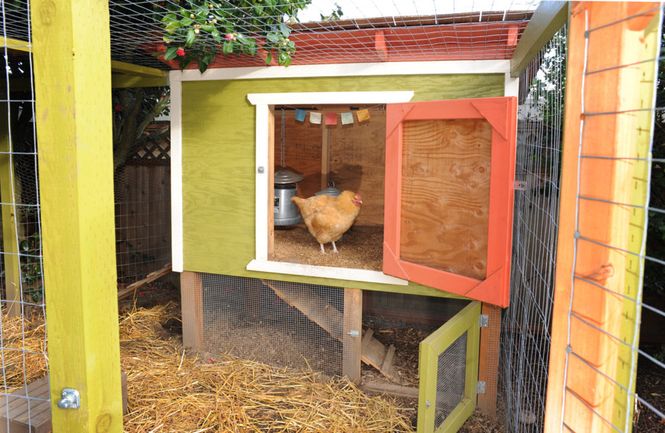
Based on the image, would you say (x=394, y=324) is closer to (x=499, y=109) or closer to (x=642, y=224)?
(x=499, y=109)

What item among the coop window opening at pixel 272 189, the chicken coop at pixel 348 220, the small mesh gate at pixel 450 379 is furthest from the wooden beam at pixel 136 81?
the small mesh gate at pixel 450 379

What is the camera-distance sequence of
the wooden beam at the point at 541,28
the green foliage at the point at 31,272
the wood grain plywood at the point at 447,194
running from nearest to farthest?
the wooden beam at the point at 541,28 < the wood grain plywood at the point at 447,194 < the green foliage at the point at 31,272

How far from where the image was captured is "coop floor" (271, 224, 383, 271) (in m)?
3.45

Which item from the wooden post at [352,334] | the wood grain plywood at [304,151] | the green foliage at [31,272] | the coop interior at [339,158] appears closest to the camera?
the wooden post at [352,334]

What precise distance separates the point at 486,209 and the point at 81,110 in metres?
1.92

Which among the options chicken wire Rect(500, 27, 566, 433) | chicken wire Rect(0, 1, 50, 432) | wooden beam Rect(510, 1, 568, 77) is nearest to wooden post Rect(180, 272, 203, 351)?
chicken wire Rect(0, 1, 50, 432)

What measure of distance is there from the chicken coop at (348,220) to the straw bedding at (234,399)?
0.06ft

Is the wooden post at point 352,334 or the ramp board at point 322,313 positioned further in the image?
the ramp board at point 322,313

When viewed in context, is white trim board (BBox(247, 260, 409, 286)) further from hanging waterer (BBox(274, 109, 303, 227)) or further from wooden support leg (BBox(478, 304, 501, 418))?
hanging waterer (BBox(274, 109, 303, 227))

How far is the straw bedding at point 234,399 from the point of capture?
9.59ft

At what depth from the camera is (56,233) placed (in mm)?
1247

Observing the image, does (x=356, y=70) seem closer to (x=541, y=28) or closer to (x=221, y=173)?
(x=221, y=173)

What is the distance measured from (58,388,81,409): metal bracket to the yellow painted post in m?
0.01

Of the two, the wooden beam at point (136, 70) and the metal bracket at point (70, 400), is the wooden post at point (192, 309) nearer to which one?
the wooden beam at point (136, 70)
